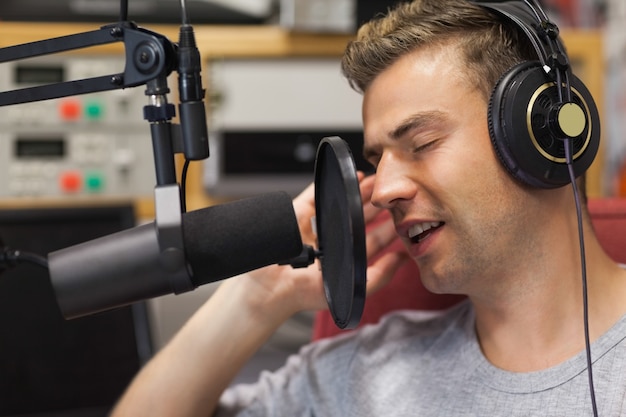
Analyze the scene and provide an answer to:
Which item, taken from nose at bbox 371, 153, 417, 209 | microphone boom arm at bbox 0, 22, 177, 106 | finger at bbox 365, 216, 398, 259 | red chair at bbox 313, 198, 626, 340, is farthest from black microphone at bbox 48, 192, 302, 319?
red chair at bbox 313, 198, 626, 340

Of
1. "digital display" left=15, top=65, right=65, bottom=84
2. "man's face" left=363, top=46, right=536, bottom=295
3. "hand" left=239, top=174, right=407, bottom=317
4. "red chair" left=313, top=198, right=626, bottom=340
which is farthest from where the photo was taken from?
"digital display" left=15, top=65, right=65, bottom=84

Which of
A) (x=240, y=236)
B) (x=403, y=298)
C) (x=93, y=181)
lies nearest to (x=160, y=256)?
(x=240, y=236)

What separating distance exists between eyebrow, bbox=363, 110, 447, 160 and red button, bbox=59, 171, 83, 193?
91 cm

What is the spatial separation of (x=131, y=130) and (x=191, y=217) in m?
1.08

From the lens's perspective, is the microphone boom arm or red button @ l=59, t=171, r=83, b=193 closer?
the microphone boom arm

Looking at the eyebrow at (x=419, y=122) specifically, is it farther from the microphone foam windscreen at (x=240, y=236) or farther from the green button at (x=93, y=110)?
the green button at (x=93, y=110)

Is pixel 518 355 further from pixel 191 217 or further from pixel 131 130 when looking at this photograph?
pixel 131 130

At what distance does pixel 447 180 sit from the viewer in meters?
1.05

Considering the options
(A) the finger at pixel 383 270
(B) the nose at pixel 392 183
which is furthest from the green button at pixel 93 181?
(B) the nose at pixel 392 183

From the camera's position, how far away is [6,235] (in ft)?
5.23

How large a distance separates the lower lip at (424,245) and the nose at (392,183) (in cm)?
6

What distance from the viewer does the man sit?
41.1 inches

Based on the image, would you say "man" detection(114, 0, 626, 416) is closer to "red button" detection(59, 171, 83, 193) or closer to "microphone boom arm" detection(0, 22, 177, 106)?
"microphone boom arm" detection(0, 22, 177, 106)

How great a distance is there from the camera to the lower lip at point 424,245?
42.5 inches
